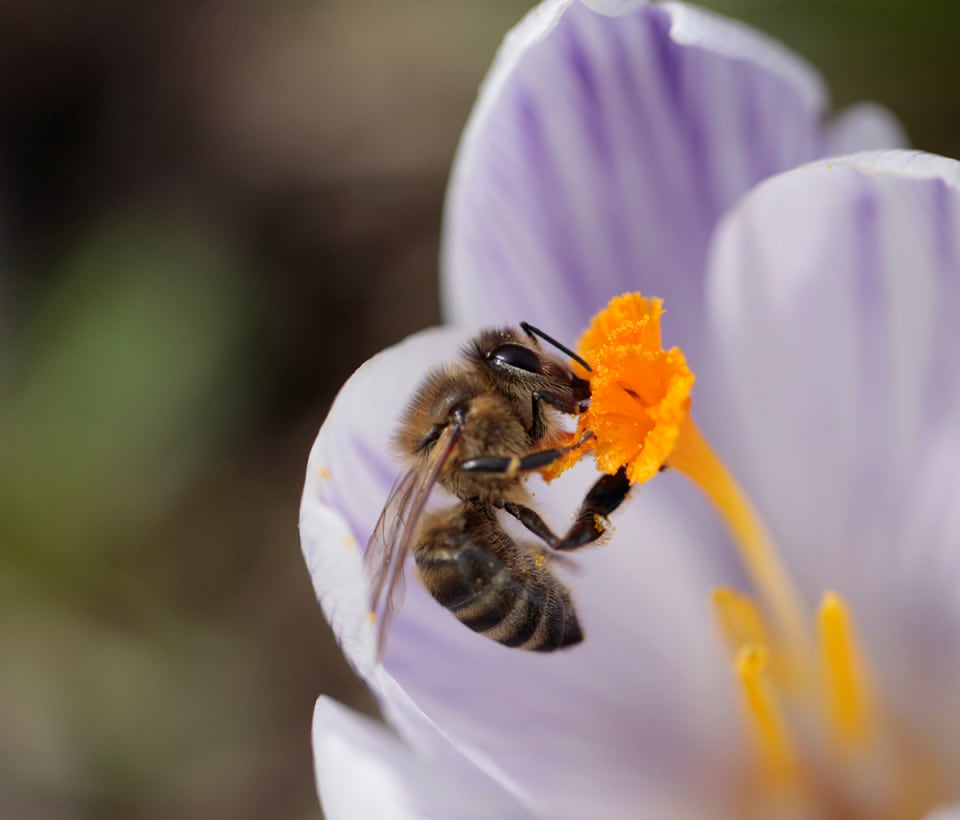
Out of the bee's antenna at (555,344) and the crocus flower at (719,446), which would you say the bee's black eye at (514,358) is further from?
the crocus flower at (719,446)

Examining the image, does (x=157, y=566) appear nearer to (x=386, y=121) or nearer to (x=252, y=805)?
(x=252, y=805)

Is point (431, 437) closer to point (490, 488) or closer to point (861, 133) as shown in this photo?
point (490, 488)

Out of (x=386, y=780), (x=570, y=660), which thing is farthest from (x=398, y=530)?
(x=570, y=660)

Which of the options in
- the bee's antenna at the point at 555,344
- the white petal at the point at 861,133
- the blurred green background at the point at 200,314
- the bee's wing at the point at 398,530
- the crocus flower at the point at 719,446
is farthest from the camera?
the blurred green background at the point at 200,314

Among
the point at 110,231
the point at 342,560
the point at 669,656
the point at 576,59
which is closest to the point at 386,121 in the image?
the point at 110,231

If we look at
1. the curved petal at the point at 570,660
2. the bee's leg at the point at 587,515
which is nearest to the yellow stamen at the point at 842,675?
the curved petal at the point at 570,660

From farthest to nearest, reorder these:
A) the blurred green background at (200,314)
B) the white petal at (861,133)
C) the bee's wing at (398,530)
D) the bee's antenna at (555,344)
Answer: the blurred green background at (200,314)
the white petal at (861,133)
the bee's antenna at (555,344)
the bee's wing at (398,530)
